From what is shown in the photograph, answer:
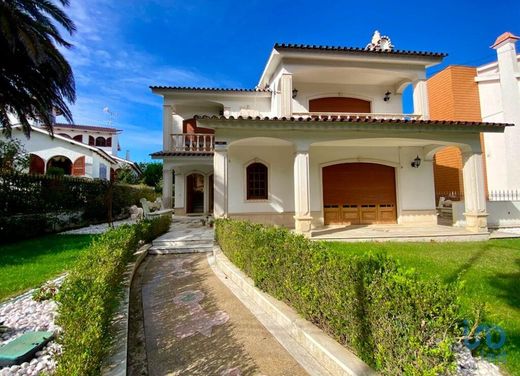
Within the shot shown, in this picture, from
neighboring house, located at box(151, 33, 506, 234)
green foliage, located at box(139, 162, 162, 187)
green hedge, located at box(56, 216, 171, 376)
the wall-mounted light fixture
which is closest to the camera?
green hedge, located at box(56, 216, 171, 376)

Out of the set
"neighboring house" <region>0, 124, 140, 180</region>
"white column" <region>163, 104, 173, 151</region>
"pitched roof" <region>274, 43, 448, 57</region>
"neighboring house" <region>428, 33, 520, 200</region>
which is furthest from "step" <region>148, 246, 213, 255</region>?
"neighboring house" <region>0, 124, 140, 180</region>

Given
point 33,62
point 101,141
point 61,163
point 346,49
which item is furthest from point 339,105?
point 101,141

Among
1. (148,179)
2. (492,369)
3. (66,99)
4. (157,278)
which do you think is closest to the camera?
(492,369)

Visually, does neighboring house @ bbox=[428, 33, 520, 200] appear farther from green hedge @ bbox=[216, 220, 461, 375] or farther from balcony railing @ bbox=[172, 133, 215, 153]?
green hedge @ bbox=[216, 220, 461, 375]

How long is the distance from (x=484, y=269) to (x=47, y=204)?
14554mm

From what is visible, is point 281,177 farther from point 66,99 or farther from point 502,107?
point 502,107

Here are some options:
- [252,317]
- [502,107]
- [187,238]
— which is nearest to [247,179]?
[187,238]

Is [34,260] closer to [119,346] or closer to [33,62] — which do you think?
[119,346]

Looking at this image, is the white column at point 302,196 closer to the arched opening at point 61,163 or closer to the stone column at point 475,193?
the stone column at point 475,193

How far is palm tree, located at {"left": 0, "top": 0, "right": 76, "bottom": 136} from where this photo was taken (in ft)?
28.0

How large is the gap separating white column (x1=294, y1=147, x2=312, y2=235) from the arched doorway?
9.11 metres

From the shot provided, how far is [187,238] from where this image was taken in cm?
910

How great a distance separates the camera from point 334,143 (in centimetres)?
1102

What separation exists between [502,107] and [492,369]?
17.7 m
